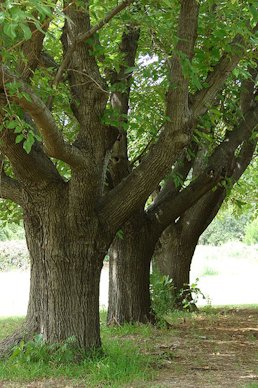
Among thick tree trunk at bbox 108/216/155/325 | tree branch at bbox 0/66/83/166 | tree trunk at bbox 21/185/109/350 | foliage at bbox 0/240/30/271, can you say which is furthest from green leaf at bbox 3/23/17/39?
foliage at bbox 0/240/30/271

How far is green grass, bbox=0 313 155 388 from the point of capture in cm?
666

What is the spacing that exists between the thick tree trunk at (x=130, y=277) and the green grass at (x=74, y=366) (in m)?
2.36

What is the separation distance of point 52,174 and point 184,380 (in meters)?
2.71

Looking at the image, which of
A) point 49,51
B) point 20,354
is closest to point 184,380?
point 20,354

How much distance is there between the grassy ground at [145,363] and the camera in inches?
259

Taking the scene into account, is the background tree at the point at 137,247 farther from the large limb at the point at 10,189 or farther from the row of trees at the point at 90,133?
the large limb at the point at 10,189

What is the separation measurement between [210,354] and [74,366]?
6.50 ft

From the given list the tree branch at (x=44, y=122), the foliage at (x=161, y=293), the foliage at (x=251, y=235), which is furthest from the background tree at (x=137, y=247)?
the foliage at (x=251, y=235)

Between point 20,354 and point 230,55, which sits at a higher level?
point 230,55

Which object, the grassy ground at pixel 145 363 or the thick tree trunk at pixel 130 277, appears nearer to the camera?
the grassy ground at pixel 145 363

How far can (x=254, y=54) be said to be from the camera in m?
8.03

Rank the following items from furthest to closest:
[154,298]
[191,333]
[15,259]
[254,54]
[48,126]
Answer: [15,259]
[154,298]
[191,333]
[254,54]
[48,126]

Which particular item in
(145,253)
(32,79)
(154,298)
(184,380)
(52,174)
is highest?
(32,79)

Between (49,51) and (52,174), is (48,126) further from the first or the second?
(49,51)
